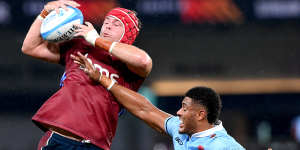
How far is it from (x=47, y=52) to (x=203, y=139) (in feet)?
4.47

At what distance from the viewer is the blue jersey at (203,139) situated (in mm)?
4293

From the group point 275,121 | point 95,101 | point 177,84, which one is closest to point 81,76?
point 95,101

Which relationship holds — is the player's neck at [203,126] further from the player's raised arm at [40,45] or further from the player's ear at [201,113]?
the player's raised arm at [40,45]

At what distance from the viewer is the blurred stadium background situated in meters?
10.2

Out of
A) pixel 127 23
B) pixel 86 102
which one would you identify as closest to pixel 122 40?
pixel 127 23

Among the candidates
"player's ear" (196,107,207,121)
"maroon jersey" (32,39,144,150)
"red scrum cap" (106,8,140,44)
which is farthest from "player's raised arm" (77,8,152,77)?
"player's ear" (196,107,207,121)

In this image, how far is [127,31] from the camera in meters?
4.27

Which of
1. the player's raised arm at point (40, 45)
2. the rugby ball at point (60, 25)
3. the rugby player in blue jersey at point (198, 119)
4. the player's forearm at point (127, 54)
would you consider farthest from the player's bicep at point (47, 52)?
the rugby player in blue jersey at point (198, 119)

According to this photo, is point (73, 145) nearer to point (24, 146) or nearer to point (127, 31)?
point (127, 31)

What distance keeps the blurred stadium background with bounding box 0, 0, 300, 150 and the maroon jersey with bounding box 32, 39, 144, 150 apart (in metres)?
5.36

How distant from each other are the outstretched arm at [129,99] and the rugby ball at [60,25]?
0.17 meters

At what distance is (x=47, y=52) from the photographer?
427 centimetres

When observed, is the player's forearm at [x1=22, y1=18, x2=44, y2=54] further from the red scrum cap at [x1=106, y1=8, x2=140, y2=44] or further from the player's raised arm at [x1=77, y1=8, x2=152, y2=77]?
the red scrum cap at [x1=106, y1=8, x2=140, y2=44]

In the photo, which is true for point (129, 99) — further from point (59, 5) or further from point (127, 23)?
point (59, 5)
